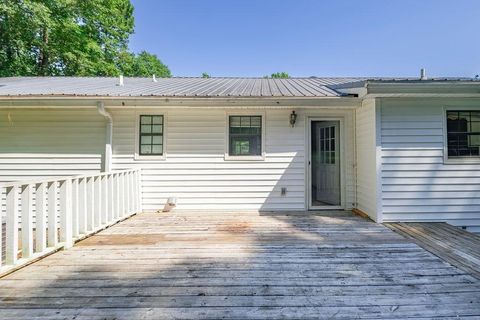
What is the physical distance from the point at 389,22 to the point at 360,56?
669 cm

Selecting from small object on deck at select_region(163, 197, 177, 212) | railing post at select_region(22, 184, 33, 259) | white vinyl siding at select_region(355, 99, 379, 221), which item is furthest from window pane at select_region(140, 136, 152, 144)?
white vinyl siding at select_region(355, 99, 379, 221)

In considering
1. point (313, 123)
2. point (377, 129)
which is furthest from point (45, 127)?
point (377, 129)

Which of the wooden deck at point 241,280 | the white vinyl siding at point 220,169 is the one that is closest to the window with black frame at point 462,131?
the wooden deck at point 241,280

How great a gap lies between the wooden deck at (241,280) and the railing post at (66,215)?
20 cm

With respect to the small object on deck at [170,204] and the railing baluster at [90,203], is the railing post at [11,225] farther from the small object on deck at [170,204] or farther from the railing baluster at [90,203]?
the small object on deck at [170,204]

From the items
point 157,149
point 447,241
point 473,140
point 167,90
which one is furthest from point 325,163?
point 167,90

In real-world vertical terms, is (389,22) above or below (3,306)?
above

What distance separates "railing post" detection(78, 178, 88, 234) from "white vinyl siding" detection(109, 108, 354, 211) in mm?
1859

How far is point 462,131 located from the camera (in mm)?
4824

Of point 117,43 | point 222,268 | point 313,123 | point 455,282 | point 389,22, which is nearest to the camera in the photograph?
point 455,282

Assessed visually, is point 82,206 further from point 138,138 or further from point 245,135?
point 245,135

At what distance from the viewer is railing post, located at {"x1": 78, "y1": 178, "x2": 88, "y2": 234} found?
12.3 feet

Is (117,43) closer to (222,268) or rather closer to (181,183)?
(181,183)

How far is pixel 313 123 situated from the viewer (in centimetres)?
616
